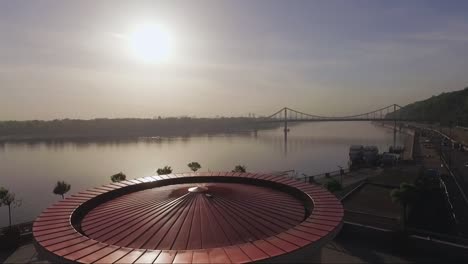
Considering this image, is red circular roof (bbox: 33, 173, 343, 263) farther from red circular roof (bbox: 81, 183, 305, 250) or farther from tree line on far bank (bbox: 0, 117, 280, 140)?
tree line on far bank (bbox: 0, 117, 280, 140)

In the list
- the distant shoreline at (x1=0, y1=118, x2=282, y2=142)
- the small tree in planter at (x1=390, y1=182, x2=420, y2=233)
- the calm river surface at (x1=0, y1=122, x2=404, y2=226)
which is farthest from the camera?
the distant shoreline at (x1=0, y1=118, x2=282, y2=142)

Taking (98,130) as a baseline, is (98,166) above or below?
below

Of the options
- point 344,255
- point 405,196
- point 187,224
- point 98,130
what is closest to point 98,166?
point 405,196

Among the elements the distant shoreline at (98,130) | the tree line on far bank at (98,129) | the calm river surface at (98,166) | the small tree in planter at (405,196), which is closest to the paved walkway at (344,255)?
the small tree in planter at (405,196)

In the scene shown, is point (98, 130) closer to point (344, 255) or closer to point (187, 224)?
point (344, 255)

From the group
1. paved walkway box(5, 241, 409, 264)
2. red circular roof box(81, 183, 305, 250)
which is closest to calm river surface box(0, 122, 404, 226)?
paved walkway box(5, 241, 409, 264)

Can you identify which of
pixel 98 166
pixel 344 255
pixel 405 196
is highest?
pixel 405 196

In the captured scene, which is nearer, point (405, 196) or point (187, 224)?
point (187, 224)

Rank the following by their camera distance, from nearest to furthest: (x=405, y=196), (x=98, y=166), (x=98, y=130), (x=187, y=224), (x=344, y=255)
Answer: (x=187, y=224) < (x=344, y=255) < (x=405, y=196) < (x=98, y=166) < (x=98, y=130)

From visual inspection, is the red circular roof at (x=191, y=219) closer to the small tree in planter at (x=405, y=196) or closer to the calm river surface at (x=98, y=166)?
the small tree in planter at (x=405, y=196)
